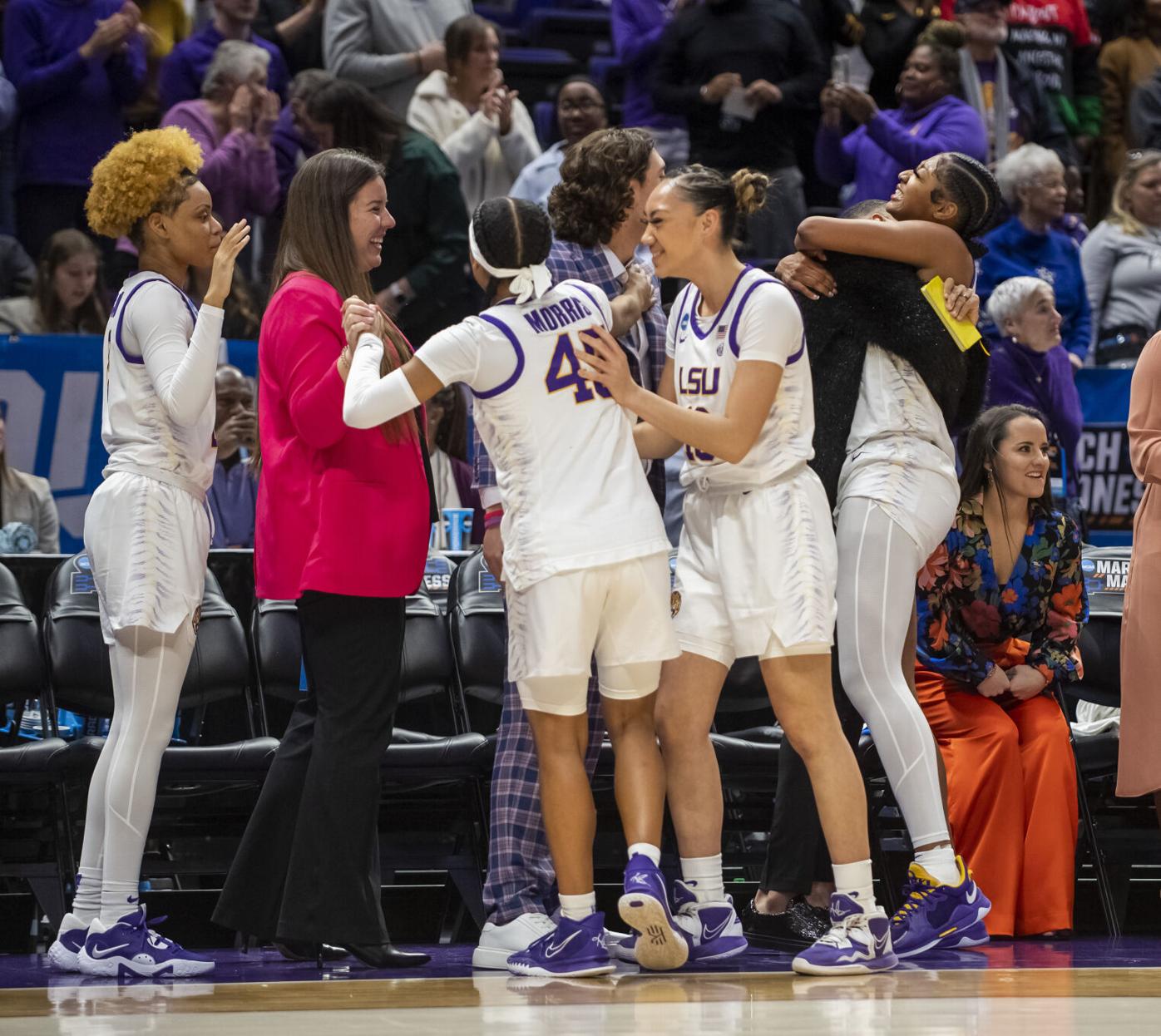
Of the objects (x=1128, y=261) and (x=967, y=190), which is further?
(x=1128, y=261)

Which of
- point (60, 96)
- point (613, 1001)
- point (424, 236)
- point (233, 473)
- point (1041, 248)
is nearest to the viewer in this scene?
point (613, 1001)

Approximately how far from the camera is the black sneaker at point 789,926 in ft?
14.4

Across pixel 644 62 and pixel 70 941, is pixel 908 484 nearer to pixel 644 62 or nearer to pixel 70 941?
pixel 70 941

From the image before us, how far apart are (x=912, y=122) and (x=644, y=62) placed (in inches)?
57.1

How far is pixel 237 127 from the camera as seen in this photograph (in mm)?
7918

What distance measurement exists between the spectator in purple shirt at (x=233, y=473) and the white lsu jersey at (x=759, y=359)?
300cm

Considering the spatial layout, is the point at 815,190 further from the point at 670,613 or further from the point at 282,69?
the point at 670,613

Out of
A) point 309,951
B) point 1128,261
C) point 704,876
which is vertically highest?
point 1128,261

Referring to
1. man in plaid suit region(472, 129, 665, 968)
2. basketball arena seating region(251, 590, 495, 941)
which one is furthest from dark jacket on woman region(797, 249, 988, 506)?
basketball arena seating region(251, 590, 495, 941)

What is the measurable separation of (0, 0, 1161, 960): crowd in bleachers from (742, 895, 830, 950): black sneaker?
2880mm

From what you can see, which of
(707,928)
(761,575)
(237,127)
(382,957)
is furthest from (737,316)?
(237,127)

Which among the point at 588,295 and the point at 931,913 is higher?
the point at 588,295

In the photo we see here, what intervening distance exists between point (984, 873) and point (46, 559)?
121 inches

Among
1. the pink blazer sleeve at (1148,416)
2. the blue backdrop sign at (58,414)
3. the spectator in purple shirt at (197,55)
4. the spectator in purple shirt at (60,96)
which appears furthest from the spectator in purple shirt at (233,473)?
the pink blazer sleeve at (1148,416)
